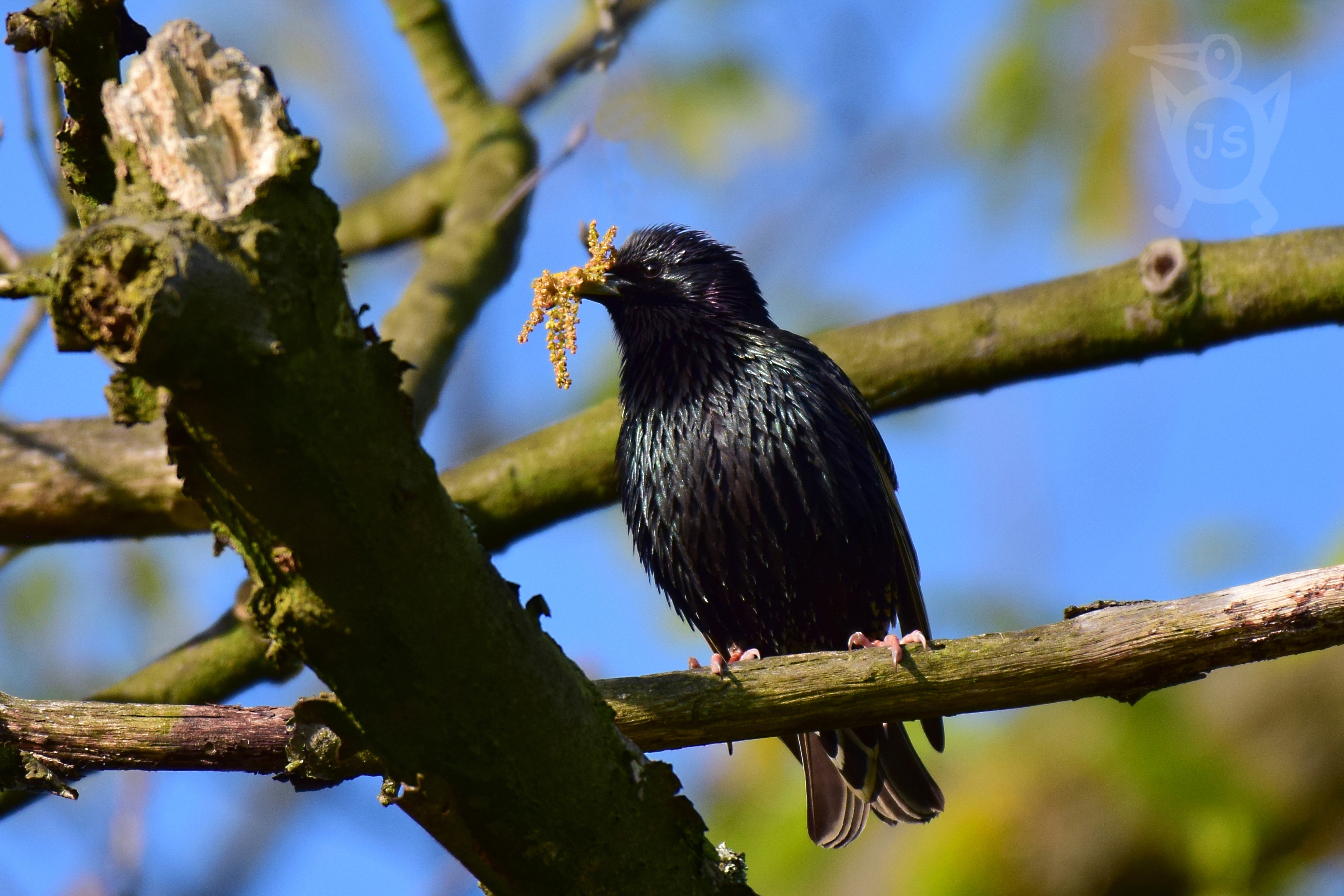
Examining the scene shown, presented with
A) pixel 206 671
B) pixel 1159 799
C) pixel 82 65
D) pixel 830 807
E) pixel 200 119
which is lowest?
pixel 1159 799

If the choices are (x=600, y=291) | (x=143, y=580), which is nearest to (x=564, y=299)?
(x=600, y=291)

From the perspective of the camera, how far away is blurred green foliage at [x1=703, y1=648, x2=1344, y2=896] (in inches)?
220

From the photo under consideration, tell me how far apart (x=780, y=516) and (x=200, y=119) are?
9.73ft

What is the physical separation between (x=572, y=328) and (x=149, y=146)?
2417 millimetres

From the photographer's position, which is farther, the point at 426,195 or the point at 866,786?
the point at 426,195

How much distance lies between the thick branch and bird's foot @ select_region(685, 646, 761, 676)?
0.13 feet

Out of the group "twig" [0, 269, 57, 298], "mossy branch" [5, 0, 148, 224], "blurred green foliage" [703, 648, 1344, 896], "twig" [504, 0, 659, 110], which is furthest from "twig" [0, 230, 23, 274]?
"blurred green foliage" [703, 648, 1344, 896]

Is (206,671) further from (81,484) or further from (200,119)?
(200,119)

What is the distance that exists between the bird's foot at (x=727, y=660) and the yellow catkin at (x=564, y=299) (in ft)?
2.62

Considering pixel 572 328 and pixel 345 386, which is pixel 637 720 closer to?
pixel 345 386

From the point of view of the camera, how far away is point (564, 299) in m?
4.36

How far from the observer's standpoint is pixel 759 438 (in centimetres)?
455

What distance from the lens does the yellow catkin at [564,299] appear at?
363 centimetres

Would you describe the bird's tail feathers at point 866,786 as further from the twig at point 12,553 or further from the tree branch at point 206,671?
the twig at point 12,553
